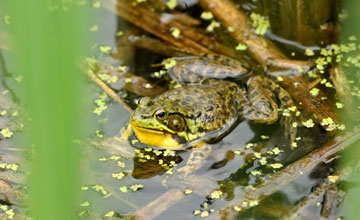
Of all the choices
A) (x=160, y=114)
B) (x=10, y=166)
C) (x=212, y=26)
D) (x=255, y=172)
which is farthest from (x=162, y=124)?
(x=212, y=26)

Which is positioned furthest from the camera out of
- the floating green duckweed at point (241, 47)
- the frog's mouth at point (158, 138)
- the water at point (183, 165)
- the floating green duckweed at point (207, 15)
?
the floating green duckweed at point (207, 15)

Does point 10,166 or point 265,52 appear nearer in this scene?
point 10,166

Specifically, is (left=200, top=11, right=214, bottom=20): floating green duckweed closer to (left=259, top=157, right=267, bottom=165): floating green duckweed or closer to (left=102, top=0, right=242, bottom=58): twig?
(left=102, top=0, right=242, bottom=58): twig

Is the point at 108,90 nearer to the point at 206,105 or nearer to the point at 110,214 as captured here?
the point at 206,105

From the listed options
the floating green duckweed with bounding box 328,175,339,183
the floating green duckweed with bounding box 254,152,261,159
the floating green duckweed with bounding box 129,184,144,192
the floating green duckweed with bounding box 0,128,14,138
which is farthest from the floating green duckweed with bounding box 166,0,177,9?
the floating green duckweed with bounding box 328,175,339,183

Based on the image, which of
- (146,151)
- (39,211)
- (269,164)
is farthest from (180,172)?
Result: (39,211)

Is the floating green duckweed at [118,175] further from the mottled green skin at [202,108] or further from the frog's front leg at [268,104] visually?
the frog's front leg at [268,104]

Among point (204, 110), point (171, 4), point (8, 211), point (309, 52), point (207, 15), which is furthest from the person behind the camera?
point (171, 4)

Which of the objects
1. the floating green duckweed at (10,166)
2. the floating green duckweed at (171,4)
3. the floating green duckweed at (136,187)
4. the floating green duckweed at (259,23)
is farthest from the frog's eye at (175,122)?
the floating green duckweed at (171,4)
